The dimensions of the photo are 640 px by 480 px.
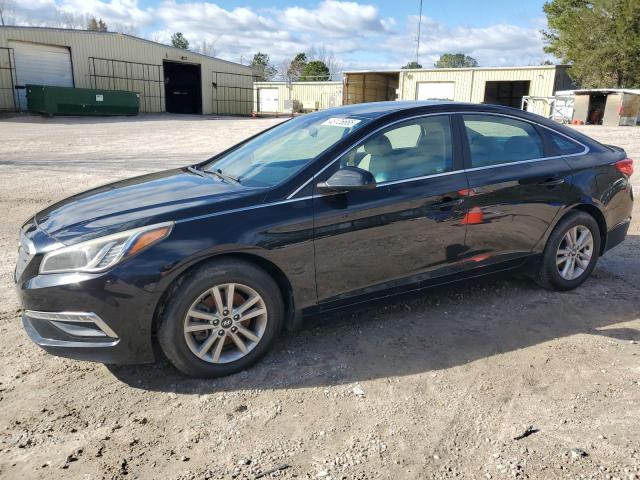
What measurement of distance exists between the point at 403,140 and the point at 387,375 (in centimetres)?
169

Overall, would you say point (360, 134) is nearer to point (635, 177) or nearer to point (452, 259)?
point (452, 259)

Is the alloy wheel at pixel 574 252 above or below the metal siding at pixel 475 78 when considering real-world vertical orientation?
below

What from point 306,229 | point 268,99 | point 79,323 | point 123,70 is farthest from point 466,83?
point 79,323

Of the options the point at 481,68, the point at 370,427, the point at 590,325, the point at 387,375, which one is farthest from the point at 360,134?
the point at 481,68

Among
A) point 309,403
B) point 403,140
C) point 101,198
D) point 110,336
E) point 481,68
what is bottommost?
point 309,403

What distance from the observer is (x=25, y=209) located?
7.57 metres

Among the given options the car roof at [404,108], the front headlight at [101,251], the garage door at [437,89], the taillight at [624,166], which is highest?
the garage door at [437,89]

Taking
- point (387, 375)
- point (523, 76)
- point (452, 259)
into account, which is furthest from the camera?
point (523, 76)

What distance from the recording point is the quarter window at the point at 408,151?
3643 mm

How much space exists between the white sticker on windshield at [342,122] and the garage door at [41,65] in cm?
3390

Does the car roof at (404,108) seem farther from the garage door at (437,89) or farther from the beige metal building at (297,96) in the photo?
the beige metal building at (297,96)

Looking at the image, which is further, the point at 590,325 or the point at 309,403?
the point at 590,325

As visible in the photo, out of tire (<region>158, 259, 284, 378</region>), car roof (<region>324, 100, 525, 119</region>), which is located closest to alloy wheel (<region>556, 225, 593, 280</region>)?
car roof (<region>324, 100, 525, 119</region>)

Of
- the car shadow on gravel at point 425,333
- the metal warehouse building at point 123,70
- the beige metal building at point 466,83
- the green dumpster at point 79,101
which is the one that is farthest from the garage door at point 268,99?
the car shadow on gravel at point 425,333
